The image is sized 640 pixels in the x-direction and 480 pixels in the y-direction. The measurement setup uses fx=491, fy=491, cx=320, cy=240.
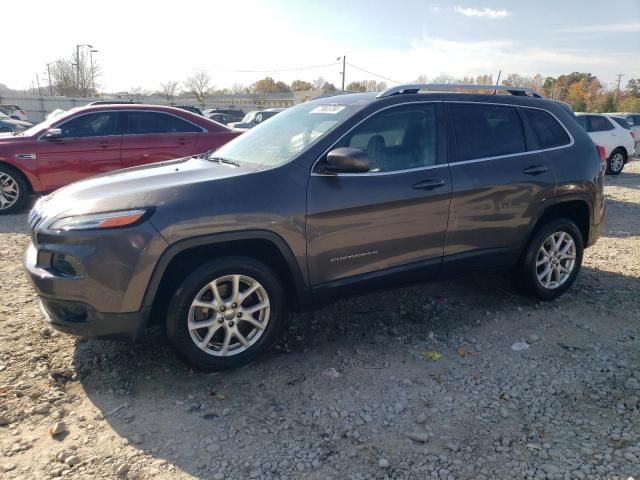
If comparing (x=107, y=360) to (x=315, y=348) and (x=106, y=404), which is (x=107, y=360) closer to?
(x=106, y=404)

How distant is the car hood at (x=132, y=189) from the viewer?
2934 mm

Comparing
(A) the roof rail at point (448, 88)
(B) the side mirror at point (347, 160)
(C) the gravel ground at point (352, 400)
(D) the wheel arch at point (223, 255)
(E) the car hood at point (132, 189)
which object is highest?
(A) the roof rail at point (448, 88)

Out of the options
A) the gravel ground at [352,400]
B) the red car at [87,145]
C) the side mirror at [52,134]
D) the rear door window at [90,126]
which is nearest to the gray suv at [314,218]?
the gravel ground at [352,400]

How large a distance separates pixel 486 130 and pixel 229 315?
256 cm

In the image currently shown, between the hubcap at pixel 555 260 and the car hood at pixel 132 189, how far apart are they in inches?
109

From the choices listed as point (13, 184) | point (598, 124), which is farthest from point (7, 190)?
point (598, 124)

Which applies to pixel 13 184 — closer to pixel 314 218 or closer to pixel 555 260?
pixel 314 218

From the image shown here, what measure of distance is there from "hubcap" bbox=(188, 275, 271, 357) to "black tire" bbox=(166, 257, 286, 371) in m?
0.01

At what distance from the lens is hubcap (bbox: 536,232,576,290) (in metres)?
4.42

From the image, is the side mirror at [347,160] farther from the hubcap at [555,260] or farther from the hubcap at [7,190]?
the hubcap at [7,190]

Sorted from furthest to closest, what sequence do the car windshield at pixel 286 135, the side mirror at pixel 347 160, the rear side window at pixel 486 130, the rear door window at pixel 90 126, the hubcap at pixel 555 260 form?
the rear door window at pixel 90 126, the hubcap at pixel 555 260, the rear side window at pixel 486 130, the car windshield at pixel 286 135, the side mirror at pixel 347 160

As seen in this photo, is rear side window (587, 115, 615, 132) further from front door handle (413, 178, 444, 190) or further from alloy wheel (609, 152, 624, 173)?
front door handle (413, 178, 444, 190)

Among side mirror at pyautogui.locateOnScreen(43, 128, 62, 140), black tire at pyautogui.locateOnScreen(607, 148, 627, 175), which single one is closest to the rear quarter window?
side mirror at pyautogui.locateOnScreen(43, 128, 62, 140)

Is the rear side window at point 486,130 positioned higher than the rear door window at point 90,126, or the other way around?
the rear side window at point 486,130
